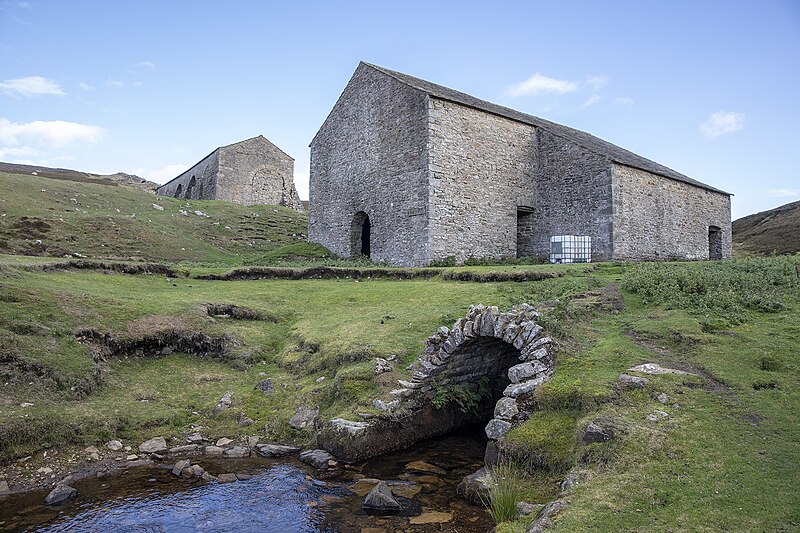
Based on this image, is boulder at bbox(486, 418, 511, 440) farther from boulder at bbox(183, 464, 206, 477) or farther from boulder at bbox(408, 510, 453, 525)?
boulder at bbox(183, 464, 206, 477)

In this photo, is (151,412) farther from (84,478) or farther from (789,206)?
(789,206)

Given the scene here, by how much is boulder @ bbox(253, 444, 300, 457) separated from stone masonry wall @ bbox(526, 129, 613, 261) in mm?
19733

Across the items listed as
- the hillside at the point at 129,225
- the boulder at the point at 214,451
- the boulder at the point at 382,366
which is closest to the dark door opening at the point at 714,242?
the hillside at the point at 129,225

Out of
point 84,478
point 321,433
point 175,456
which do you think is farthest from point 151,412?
point 321,433

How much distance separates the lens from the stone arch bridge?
9.83 m

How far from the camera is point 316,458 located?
1030cm

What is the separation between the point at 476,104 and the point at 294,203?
3418cm

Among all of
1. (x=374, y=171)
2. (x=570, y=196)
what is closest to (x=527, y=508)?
(x=570, y=196)

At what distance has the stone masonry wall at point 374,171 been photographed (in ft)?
85.9

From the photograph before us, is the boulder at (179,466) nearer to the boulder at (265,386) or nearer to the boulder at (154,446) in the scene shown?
the boulder at (154,446)

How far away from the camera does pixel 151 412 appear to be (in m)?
11.5

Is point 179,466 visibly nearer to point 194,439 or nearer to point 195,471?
point 195,471

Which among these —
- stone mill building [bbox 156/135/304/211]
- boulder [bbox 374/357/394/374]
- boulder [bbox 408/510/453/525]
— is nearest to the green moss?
boulder [bbox 408/510/453/525]

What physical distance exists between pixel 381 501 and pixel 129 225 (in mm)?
29365
